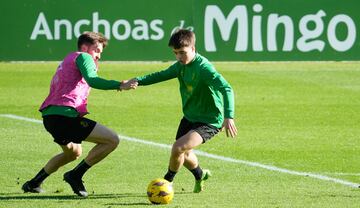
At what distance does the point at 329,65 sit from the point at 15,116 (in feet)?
37.7

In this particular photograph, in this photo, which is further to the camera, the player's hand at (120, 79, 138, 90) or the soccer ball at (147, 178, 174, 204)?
the player's hand at (120, 79, 138, 90)

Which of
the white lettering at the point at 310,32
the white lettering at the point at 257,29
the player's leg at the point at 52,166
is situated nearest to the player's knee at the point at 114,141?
the player's leg at the point at 52,166

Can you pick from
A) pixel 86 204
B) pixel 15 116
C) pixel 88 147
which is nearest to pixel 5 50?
pixel 15 116

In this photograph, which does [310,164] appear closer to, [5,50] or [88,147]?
[88,147]

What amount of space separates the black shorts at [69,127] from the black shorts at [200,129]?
97 cm

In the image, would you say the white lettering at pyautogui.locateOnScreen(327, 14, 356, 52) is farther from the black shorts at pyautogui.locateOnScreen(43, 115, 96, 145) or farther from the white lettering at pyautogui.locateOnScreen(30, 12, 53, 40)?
the black shorts at pyautogui.locateOnScreen(43, 115, 96, 145)

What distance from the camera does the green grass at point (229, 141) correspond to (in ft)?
36.8

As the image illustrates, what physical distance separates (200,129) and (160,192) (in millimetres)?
923

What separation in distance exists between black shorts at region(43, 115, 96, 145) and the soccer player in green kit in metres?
0.69

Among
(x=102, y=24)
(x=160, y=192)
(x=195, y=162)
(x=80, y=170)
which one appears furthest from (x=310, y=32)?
(x=160, y=192)

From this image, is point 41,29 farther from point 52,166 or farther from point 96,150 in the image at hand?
point 96,150

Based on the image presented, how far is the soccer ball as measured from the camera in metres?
10.6

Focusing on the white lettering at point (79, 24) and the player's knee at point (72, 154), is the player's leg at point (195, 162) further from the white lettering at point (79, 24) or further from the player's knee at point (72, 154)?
the white lettering at point (79, 24)

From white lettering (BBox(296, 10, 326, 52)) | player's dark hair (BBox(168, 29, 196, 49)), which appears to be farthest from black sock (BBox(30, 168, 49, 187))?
white lettering (BBox(296, 10, 326, 52))
